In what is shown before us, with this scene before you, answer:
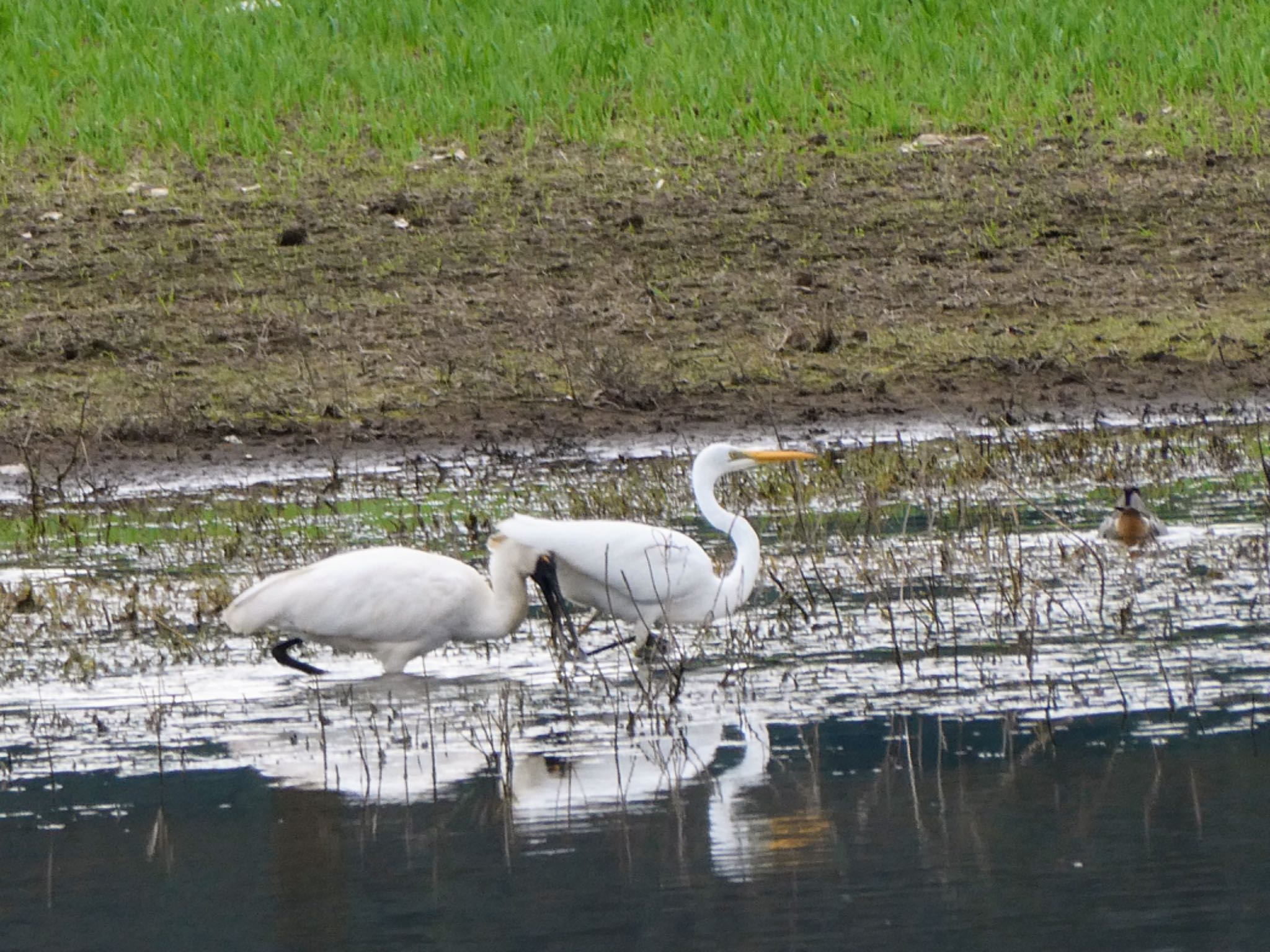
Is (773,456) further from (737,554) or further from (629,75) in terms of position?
(629,75)

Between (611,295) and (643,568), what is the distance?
663 cm

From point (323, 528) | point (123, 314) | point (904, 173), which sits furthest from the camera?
point (904, 173)

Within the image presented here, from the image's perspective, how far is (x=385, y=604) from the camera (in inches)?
287

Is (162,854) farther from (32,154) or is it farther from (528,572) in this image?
(32,154)

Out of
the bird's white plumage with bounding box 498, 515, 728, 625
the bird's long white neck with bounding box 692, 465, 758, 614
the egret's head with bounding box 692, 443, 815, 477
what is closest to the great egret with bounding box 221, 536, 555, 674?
the bird's white plumage with bounding box 498, 515, 728, 625

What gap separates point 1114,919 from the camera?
468cm

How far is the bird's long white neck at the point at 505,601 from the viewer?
7.57 meters

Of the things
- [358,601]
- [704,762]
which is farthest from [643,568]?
[704,762]

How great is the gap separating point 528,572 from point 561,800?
6.82 ft

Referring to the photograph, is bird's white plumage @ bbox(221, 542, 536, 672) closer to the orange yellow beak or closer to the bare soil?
the orange yellow beak

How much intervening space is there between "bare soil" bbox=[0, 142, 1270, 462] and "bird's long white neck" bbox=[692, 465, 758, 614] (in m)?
3.78

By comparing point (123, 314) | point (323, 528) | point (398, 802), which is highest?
point (123, 314)

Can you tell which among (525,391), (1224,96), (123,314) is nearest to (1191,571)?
(525,391)

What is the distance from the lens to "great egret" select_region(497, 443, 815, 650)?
24.9ft
